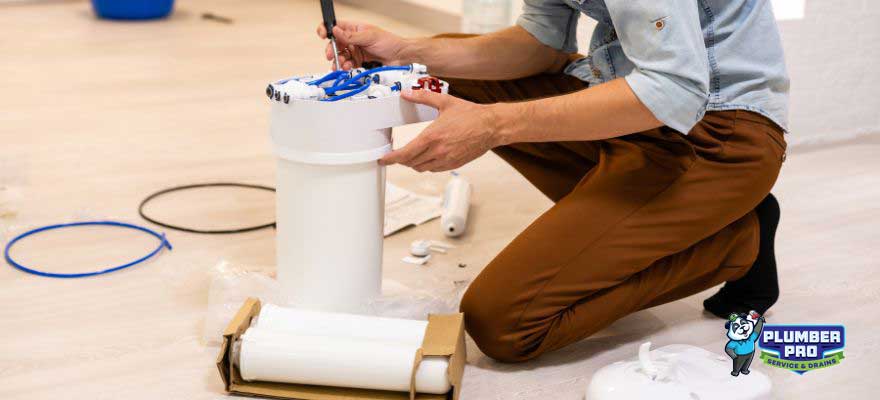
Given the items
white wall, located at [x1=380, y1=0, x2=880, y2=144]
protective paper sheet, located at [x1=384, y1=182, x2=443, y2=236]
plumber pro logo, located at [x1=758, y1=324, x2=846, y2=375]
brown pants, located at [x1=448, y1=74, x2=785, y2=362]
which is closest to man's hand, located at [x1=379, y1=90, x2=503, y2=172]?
brown pants, located at [x1=448, y1=74, x2=785, y2=362]

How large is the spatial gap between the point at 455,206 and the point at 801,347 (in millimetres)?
866

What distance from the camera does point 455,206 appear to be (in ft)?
7.52

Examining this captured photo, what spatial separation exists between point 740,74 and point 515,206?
2.85 feet

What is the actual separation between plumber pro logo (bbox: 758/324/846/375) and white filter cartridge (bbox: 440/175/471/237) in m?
0.71

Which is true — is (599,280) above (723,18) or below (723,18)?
below

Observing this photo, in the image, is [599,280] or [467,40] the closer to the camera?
[599,280]

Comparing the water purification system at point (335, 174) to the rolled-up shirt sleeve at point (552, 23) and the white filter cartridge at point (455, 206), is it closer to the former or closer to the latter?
the rolled-up shirt sleeve at point (552, 23)

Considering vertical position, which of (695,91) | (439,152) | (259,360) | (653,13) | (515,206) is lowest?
(515,206)

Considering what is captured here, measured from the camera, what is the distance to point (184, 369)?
5.47 ft

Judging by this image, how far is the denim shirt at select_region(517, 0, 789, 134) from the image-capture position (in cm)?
148

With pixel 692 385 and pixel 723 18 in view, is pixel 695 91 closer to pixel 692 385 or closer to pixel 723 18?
pixel 723 18

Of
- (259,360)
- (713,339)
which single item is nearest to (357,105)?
(259,360)

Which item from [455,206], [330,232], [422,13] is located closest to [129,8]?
[422,13]

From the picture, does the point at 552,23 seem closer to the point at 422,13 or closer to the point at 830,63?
A: the point at 830,63
